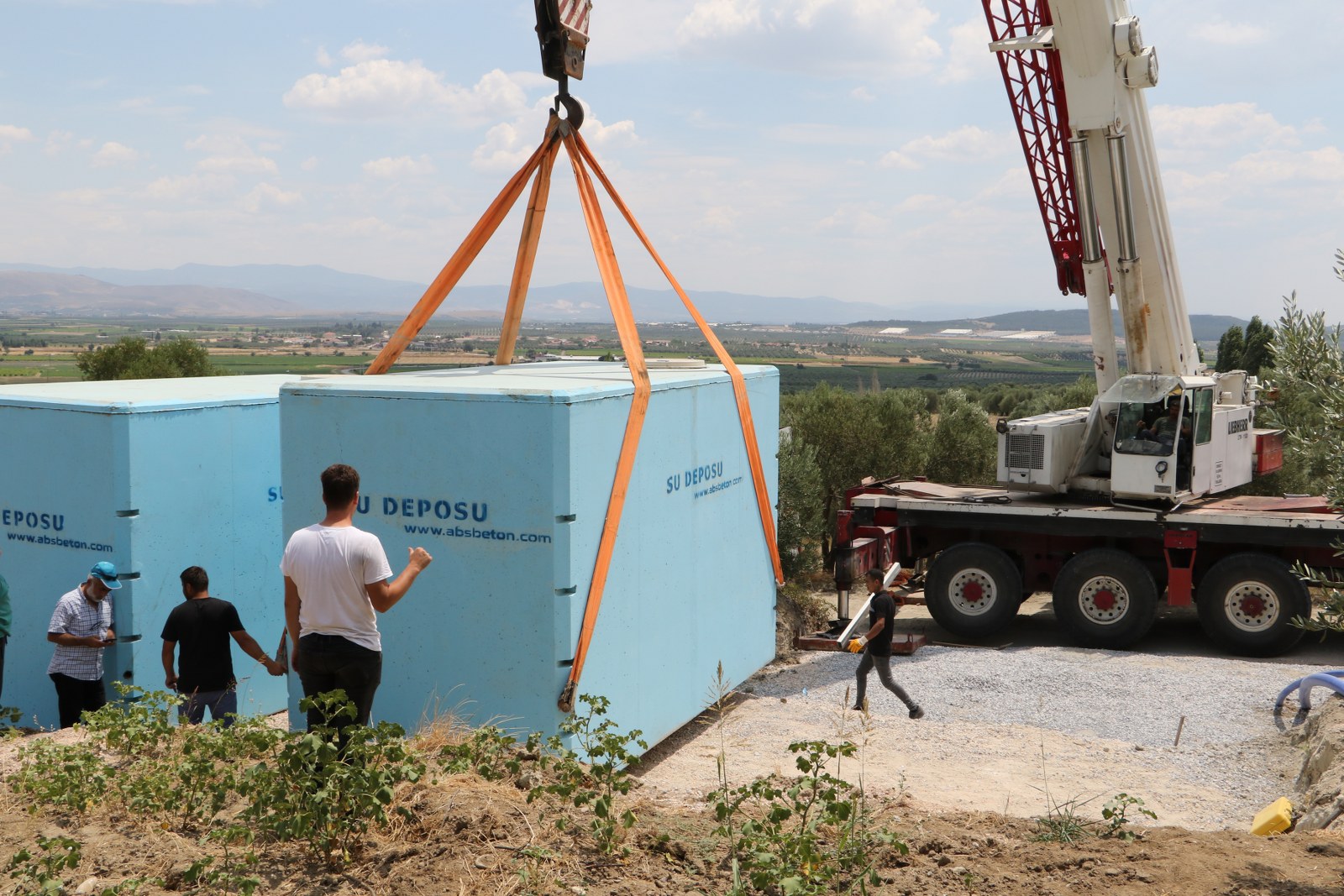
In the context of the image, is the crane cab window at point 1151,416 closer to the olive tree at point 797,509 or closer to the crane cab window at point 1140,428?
the crane cab window at point 1140,428

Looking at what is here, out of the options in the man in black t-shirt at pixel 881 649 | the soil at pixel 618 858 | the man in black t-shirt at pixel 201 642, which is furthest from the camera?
the man in black t-shirt at pixel 881 649

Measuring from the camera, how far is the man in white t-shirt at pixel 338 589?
5070 millimetres

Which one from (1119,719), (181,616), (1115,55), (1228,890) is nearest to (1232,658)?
(1119,719)

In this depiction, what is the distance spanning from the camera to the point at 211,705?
742 cm

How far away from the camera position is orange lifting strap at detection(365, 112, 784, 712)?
22.3ft

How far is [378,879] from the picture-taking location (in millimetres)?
4555

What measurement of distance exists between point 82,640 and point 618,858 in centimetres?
453

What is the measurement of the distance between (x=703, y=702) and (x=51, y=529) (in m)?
4.72

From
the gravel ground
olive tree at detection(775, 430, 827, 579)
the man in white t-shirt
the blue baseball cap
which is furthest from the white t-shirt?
olive tree at detection(775, 430, 827, 579)

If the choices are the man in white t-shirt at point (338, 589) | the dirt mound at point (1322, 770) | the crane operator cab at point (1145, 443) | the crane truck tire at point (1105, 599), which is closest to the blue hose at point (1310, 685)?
the dirt mound at point (1322, 770)

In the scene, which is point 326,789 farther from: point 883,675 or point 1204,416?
point 1204,416

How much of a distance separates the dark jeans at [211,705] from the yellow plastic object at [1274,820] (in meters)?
6.19

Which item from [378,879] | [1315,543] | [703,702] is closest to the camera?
[378,879]

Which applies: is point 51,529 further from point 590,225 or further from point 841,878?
point 841,878
